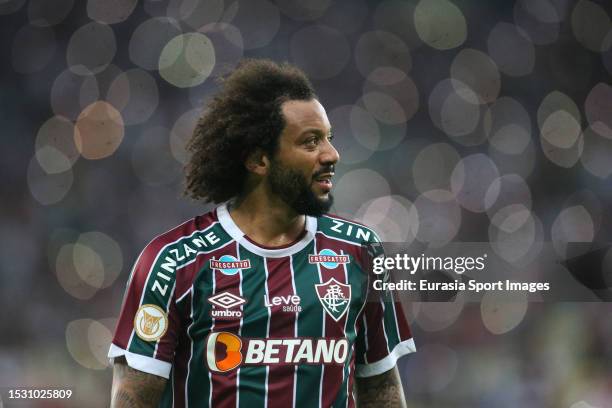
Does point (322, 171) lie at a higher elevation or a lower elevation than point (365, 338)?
higher

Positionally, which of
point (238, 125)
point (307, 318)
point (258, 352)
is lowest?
point (258, 352)

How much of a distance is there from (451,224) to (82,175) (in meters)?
3.16

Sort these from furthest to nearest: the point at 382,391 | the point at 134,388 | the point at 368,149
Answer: the point at 368,149
the point at 382,391
the point at 134,388

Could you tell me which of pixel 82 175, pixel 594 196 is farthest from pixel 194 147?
pixel 594 196

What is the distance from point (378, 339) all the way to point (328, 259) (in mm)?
307

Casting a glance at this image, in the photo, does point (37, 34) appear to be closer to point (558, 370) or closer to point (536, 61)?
point (536, 61)

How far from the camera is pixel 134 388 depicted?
7.49 feet

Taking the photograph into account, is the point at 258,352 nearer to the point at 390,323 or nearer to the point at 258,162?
the point at 390,323

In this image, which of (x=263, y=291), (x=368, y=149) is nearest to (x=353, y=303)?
(x=263, y=291)

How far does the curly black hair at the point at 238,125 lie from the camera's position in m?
2.54

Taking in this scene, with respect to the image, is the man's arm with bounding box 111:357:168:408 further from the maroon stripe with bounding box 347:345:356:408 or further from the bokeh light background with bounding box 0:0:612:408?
the bokeh light background with bounding box 0:0:612:408

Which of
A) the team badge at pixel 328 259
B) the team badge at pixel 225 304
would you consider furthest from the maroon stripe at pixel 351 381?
the team badge at pixel 225 304

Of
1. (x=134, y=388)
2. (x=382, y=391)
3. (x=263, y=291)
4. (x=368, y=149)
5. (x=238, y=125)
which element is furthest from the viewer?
(x=368, y=149)

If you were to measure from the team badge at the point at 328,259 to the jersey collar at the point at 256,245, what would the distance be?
5 cm
